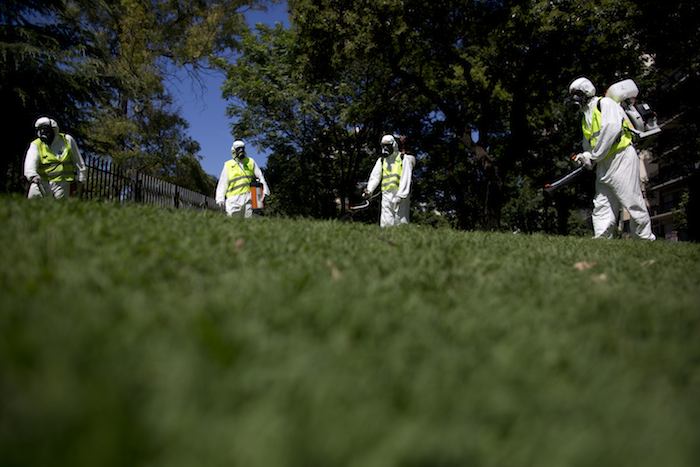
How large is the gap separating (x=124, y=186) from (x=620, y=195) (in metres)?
17.2

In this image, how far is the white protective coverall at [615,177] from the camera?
833cm

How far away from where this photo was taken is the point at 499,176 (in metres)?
19.6

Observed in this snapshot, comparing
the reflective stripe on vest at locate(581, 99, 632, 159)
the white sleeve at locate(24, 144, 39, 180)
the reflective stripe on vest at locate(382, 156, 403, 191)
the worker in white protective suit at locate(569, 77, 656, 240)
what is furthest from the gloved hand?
the white sleeve at locate(24, 144, 39, 180)

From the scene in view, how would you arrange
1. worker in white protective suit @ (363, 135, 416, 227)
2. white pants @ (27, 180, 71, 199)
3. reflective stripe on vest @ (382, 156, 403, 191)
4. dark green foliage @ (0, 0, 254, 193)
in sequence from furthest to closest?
dark green foliage @ (0, 0, 254, 193)
reflective stripe on vest @ (382, 156, 403, 191)
worker in white protective suit @ (363, 135, 416, 227)
white pants @ (27, 180, 71, 199)

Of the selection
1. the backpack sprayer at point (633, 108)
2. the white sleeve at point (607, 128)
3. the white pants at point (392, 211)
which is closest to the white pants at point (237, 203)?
the white pants at point (392, 211)

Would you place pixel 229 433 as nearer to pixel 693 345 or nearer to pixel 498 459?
pixel 498 459

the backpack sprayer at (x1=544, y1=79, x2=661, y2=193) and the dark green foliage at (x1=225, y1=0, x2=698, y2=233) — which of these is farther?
the dark green foliage at (x1=225, y1=0, x2=698, y2=233)

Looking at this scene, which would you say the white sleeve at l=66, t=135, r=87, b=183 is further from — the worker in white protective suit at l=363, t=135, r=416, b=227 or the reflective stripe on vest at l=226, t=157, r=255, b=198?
the worker in white protective suit at l=363, t=135, r=416, b=227

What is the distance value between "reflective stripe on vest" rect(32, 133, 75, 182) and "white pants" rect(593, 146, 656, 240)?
35.2 feet

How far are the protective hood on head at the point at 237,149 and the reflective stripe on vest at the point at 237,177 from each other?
174 millimetres

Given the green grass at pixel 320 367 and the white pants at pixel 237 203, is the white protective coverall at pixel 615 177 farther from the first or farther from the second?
the white pants at pixel 237 203

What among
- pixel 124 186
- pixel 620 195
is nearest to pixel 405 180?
pixel 620 195

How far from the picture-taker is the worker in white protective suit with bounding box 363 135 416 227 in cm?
1242

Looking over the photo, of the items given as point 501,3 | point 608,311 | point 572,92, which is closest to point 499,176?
point 501,3
